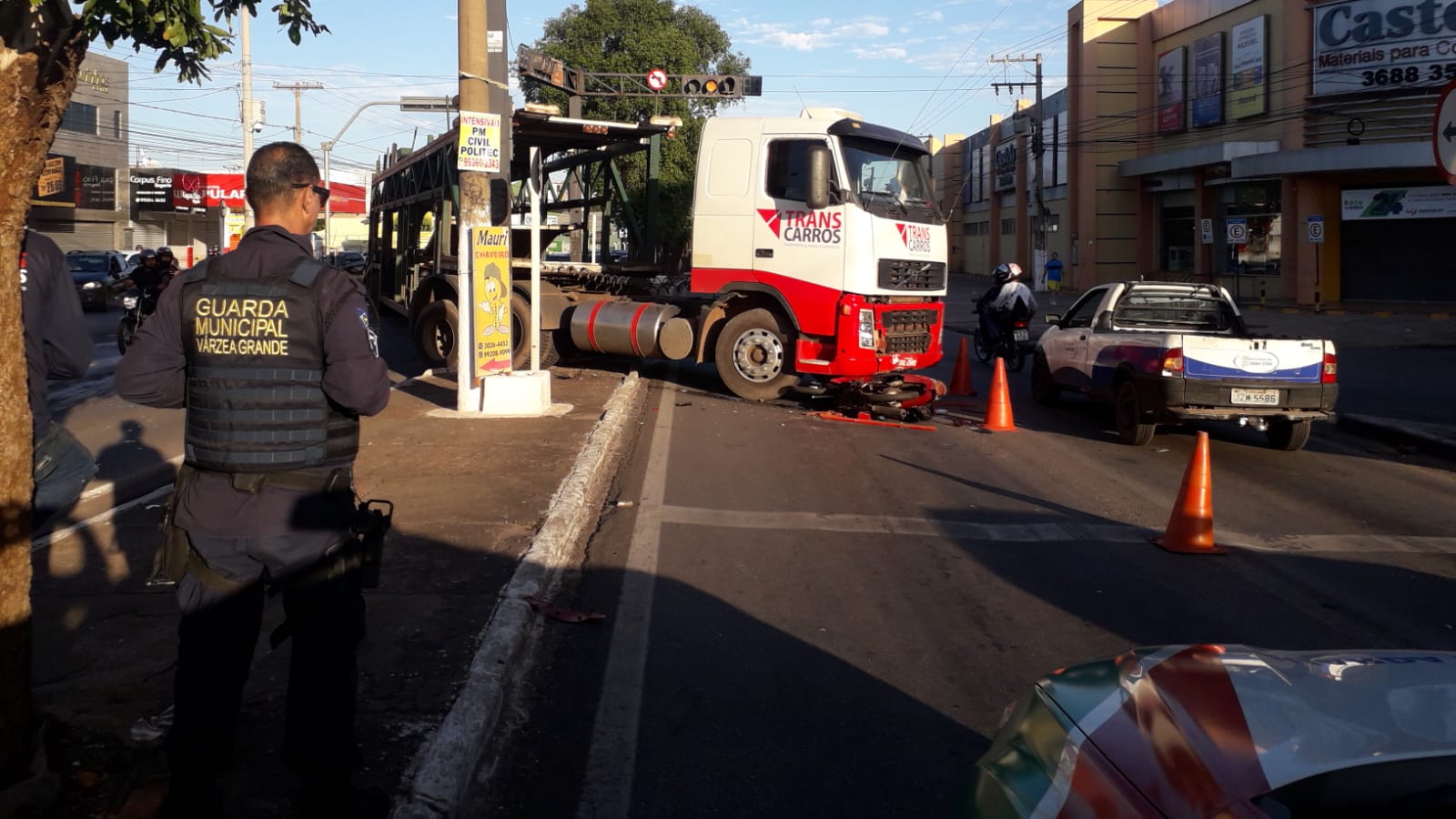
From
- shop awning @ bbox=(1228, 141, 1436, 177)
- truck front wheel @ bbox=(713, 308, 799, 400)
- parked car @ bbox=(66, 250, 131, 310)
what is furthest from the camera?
shop awning @ bbox=(1228, 141, 1436, 177)

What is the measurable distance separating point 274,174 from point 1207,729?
278cm

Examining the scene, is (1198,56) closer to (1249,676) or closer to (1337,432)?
(1337,432)

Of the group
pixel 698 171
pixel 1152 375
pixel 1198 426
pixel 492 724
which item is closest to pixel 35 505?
pixel 492 724

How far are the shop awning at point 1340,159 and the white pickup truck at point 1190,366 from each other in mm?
23609

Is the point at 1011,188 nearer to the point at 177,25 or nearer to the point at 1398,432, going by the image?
the point at 1398,432

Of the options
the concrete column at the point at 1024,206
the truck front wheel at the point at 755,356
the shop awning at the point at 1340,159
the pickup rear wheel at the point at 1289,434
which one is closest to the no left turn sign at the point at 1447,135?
the pickup rear wheel at the point at 1289,434

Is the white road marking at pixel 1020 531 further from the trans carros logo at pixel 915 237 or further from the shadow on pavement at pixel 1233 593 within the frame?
the trans carros logo at pixel 915 237

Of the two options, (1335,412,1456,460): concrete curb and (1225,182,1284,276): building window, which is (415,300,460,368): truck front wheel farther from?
(1225,182,1284,276): building window

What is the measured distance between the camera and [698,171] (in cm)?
1420

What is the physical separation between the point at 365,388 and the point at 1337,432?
515 inches

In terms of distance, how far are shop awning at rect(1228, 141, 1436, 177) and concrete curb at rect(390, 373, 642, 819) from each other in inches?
1234

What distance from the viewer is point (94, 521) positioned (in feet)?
24.5

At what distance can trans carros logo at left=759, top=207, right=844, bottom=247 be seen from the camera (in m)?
13.2

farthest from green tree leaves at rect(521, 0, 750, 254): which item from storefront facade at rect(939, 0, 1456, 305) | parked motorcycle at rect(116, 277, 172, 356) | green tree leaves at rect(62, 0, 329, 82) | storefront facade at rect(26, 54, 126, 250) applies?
green tree leaves at rect(62, 0, 329, 82)
